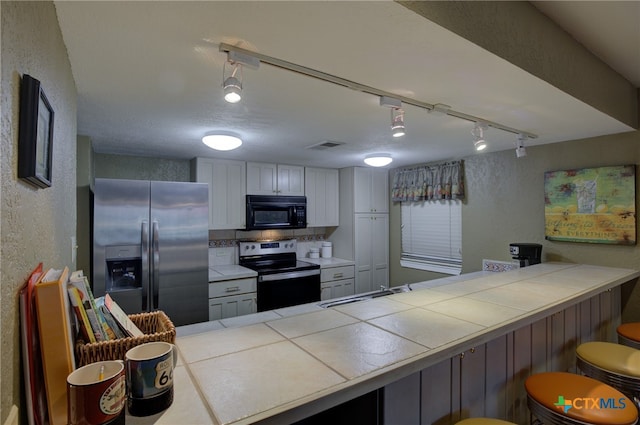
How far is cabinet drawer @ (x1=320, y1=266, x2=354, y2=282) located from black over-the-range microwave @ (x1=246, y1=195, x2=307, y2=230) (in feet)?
2.20

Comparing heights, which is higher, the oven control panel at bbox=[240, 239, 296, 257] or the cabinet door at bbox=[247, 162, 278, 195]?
the cabinet door at bbox=[247, 162, 278, 195]

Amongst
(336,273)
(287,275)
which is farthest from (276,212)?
(336,273)

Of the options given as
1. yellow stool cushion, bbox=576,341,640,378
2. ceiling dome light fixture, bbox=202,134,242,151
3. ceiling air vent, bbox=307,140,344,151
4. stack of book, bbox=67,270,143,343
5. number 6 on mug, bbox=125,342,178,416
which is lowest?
yellow stool cushion, bbox=576,341,640,378

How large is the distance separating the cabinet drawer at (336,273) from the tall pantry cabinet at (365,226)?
131 millimetres

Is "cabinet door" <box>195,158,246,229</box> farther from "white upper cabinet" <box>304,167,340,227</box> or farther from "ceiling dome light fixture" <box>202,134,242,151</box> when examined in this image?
"ceiling dome light fixture" <box>202,134,242,151</box>

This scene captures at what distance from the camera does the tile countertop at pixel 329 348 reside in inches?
33.1

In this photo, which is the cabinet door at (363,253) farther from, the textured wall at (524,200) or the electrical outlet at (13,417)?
the electrical outlet at (13,417)

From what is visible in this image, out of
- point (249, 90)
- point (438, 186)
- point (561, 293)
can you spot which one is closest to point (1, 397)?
point (249, 90)

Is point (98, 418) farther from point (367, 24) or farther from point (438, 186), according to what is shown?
point (438, 186)

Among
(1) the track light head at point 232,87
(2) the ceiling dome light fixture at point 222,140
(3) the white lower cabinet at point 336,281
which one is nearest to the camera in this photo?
(1) the track light head at point 232,87

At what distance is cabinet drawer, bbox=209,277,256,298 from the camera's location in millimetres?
3261

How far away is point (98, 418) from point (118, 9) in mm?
1133

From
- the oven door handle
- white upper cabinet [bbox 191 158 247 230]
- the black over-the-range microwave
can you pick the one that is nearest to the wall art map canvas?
the oven door handle

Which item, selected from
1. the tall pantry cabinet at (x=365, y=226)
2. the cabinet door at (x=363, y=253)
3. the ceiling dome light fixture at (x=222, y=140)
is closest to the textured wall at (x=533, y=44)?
the ceiling dome light fixture at (x=222, y=140)
